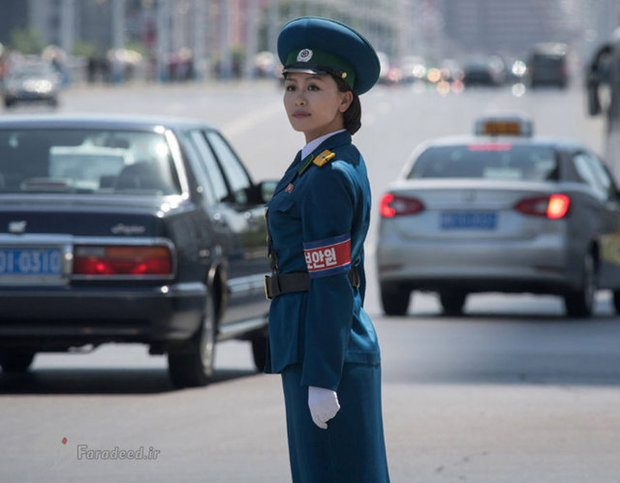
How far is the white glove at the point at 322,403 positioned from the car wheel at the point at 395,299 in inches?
450

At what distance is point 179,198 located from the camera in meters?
9.69

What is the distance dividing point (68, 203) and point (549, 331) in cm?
592

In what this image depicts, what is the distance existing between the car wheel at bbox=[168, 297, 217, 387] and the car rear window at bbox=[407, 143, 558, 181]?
18.0 ft

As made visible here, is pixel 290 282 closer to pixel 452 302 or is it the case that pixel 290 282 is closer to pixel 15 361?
pixel 15 361

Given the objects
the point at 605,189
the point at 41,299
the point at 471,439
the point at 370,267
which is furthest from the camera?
the point at 370,267

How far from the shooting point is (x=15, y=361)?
10852 millimetres

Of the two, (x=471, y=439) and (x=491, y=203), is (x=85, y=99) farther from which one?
(x=471, y=439)

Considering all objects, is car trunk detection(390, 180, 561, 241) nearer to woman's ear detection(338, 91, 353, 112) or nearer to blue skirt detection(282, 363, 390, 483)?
woman's ear detection(338, 91, 353, 112)

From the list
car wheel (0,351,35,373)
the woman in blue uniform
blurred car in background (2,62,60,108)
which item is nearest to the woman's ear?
the woman in blue uniform

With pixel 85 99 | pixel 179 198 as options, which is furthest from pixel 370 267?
pixel 85 99

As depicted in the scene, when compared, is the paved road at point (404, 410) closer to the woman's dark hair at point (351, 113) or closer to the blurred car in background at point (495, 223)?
the blurred car in background at point (495, 223)

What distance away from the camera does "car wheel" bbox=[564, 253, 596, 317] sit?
15.0 m

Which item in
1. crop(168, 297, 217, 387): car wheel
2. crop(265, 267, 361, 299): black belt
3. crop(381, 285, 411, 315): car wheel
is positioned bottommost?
crop(381, 285, 411, 315): car wheel

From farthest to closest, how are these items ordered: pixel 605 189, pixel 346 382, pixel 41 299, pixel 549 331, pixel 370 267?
pixel 370 267, pixel 605 189, pixel 549 331, pixel 41 299, pixel 346 382
